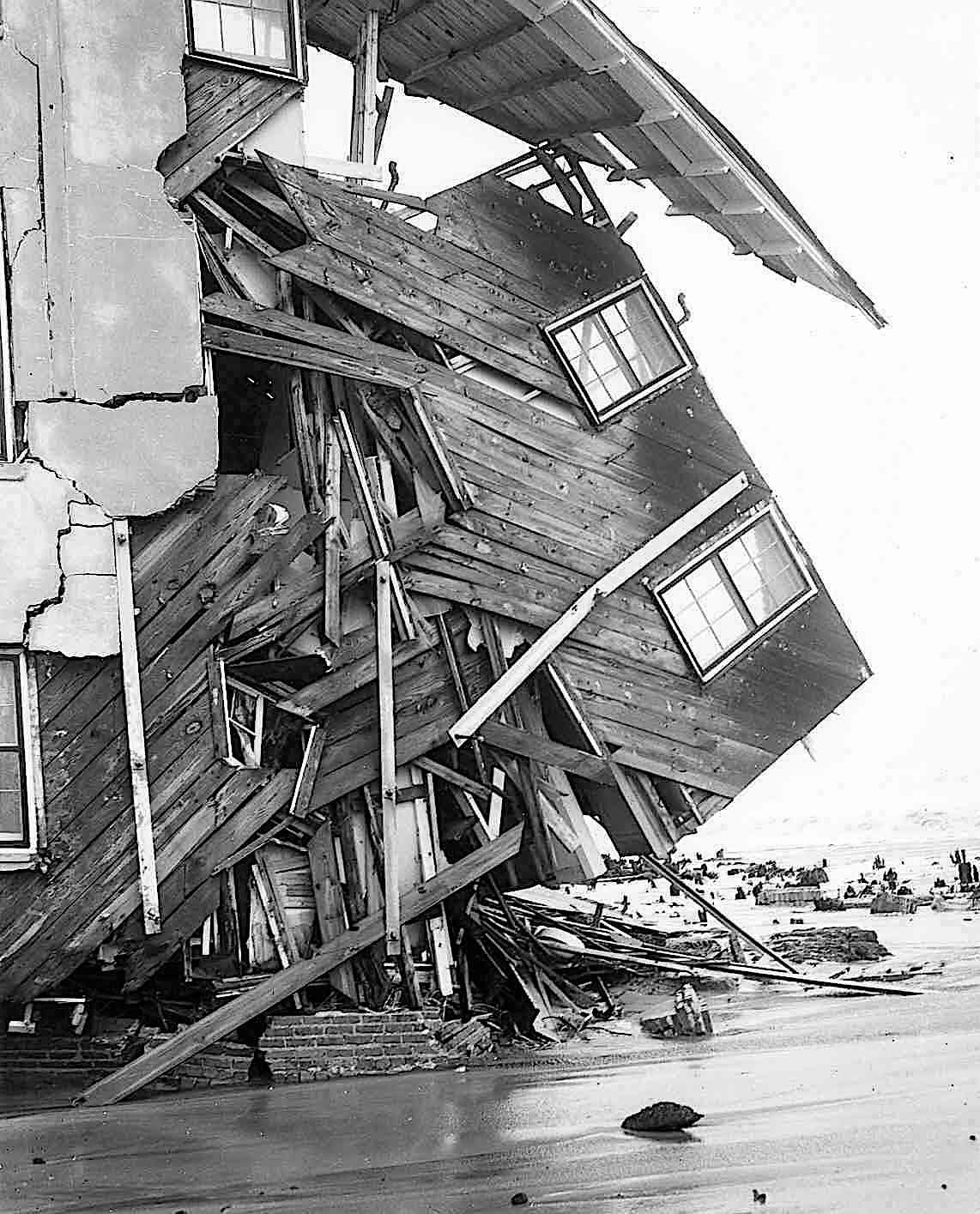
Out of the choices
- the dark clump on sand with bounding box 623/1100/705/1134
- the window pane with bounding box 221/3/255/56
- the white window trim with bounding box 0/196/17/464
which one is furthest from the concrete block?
the dark clump on sand with bounding box 623/1100/705/1134

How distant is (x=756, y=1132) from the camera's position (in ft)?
25.6

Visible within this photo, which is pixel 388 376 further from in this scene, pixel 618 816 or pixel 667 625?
pixel 618 816

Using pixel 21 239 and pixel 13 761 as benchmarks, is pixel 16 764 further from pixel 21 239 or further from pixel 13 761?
pixel 21 239

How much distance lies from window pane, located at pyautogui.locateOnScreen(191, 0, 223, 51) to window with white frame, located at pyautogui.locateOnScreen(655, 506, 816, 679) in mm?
6766

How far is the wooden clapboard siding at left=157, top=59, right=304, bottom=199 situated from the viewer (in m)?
14.0

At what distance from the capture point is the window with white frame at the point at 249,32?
14398 mm

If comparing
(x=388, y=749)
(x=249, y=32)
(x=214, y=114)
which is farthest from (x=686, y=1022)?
(x=249, y=32)

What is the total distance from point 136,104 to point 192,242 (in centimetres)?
138

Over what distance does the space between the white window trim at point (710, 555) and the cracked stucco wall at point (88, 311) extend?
476 cm

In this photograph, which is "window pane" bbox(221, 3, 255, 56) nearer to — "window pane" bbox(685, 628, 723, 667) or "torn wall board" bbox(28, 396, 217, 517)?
"torn wall board" bbox(28, 396, 217, 517)

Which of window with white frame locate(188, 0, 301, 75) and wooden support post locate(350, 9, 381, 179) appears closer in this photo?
window with white frame locate(188, 0, 301, 75)

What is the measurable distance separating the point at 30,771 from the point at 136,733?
915mm

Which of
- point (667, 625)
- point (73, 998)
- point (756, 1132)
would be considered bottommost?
point (756, 1132)

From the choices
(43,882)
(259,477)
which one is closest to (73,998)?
(43,882)
